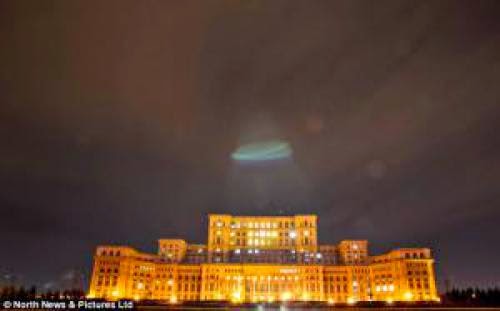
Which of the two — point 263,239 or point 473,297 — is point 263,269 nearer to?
point 263,239

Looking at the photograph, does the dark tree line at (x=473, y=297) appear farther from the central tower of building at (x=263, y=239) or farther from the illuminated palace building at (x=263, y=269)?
the central tower of building at (x=263, y=239)

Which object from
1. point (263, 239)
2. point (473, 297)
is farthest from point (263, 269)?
point (473, 297)

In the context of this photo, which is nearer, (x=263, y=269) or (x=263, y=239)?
(x=263, y=269)

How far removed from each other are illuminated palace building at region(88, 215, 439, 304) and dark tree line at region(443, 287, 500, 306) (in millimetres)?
10394

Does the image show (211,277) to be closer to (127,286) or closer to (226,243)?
(226,243)

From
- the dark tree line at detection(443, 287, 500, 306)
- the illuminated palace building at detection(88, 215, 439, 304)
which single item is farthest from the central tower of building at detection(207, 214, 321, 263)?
the dark tree line at detection(443, 287, 500, 306)

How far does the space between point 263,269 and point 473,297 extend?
75.7m

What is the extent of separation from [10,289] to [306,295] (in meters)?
129

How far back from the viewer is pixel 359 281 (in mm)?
160250

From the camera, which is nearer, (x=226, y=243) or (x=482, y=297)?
(x=482, y=297)

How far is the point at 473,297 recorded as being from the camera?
144750 millimetres

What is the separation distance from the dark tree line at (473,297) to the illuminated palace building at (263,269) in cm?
1039

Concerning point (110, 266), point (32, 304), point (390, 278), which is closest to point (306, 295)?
point (390, 278)

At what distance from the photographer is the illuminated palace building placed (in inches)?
5910
